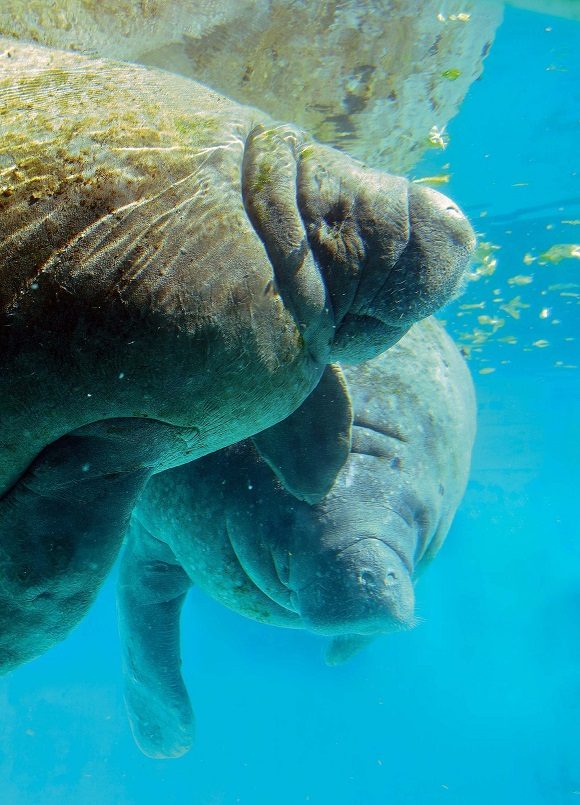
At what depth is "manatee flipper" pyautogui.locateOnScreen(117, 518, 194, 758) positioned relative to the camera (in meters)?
5.04

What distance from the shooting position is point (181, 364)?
67.6 inches

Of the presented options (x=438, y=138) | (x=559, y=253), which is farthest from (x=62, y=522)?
(x=559, y=253)

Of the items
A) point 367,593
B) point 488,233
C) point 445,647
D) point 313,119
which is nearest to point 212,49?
point 313,119

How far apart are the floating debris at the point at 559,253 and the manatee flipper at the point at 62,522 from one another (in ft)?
46.7

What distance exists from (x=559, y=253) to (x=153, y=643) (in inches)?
505

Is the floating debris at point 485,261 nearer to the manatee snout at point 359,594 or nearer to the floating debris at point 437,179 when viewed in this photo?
the floating debris at point 437,179

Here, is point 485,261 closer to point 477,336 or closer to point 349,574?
point 477,336

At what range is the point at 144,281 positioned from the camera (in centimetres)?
164

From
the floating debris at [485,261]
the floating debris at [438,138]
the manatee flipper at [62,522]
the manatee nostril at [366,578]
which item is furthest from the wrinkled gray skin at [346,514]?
the floating debris at [485,261]

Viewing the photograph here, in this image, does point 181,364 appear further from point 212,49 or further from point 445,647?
point 445,647

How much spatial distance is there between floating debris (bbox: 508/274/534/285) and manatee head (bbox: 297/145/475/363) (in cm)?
1385

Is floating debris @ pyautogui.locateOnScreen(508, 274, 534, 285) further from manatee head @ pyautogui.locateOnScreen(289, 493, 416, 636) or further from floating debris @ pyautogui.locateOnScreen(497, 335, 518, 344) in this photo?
manatee head @ pyautogui.locateOnScreen(289, 493, 416, 636)

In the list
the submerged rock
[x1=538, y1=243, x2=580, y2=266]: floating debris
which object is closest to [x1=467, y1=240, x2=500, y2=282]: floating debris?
[x1=538, y1=243, x2=580, y2=266]: floating debris

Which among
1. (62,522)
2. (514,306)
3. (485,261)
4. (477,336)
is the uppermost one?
(62,522)
